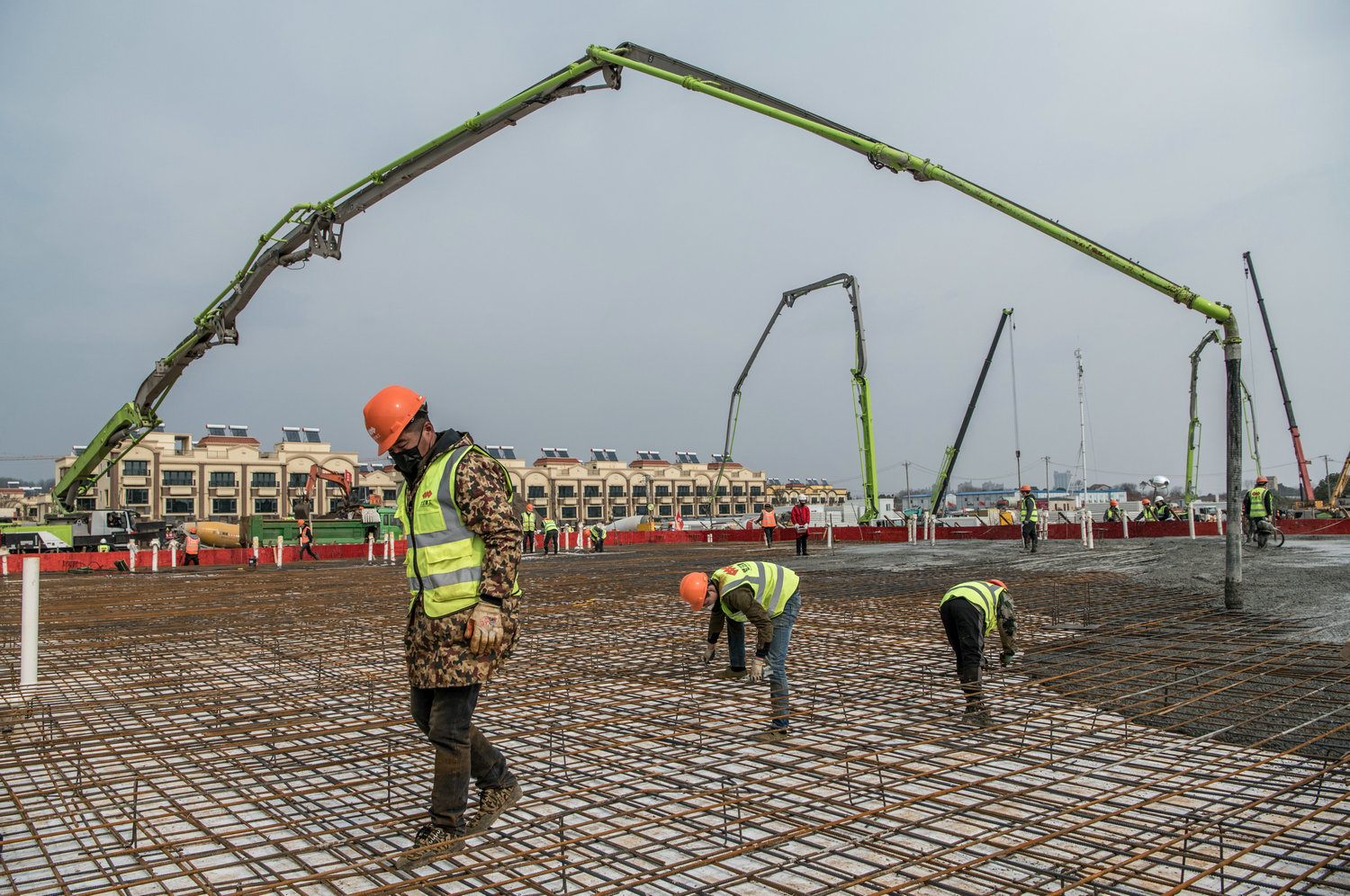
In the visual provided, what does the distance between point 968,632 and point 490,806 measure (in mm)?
2694

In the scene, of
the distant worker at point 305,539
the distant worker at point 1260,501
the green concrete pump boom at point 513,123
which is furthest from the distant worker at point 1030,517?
the distant worker at point 305,539

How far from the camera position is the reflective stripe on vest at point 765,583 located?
440cm

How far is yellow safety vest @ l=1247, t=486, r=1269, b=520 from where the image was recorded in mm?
13391

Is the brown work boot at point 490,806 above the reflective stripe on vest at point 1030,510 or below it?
below

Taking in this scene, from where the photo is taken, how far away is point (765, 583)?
4.43 m

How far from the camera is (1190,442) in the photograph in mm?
32562

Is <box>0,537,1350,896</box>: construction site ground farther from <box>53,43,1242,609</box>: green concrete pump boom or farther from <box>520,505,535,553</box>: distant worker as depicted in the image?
<box>520,505,535,553</box>: distant worker

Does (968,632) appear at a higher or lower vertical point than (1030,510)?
lower

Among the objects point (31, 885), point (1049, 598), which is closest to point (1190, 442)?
point (1049, 598)

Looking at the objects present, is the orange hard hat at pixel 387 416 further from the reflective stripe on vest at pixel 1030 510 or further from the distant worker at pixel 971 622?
the reflective stripe on vest at pixel 1030 510

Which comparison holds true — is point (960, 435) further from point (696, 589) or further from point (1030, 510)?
point (696, 589)

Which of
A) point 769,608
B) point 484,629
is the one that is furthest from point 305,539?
point 484,629

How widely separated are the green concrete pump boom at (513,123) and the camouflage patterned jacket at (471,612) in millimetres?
7093

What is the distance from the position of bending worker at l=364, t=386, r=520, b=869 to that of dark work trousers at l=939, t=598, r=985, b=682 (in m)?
2.64
